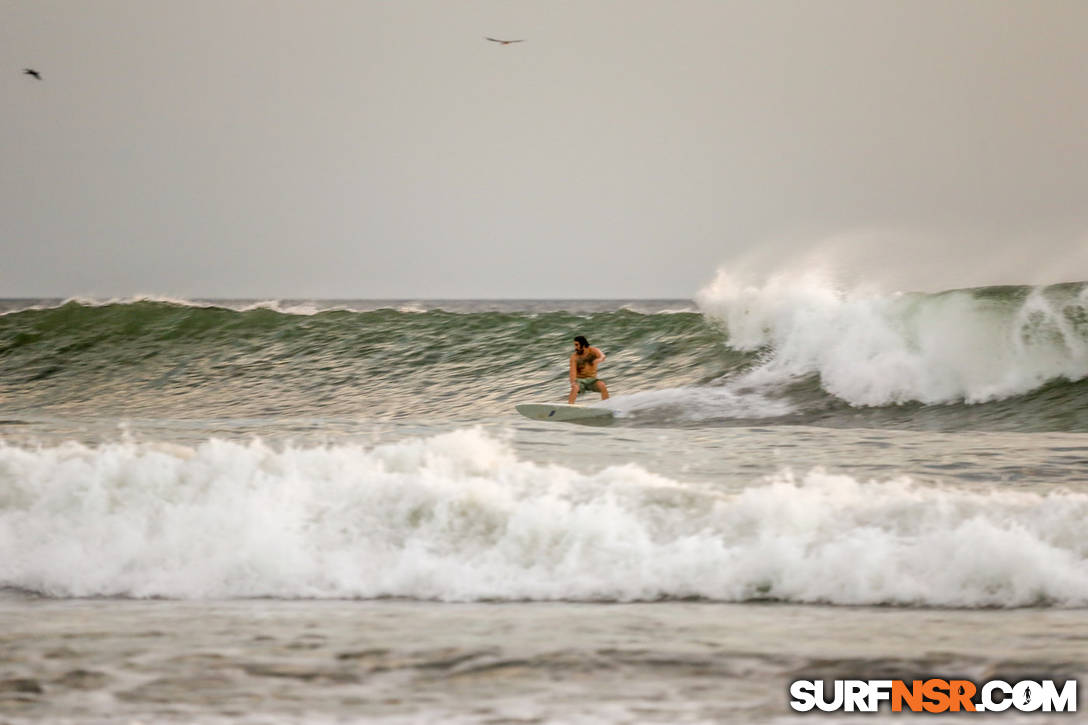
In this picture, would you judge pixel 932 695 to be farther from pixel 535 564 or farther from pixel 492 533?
pixel 492 533

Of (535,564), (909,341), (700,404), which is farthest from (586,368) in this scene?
(535,564)

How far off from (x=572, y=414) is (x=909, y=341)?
520 centimetres

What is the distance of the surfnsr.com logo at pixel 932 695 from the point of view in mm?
3713

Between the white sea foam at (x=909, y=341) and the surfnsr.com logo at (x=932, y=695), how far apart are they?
9.49 m

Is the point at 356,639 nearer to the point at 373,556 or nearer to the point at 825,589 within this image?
the point at 373,556

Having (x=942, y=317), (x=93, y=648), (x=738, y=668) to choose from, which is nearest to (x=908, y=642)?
(x=738, y=668)

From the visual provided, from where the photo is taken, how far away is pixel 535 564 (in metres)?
5.93

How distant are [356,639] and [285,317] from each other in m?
17.2

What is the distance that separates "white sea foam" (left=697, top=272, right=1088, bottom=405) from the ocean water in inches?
27.8

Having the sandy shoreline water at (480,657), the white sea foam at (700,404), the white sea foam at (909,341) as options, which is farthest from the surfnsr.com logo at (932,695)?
the white sea foam at (909,341)

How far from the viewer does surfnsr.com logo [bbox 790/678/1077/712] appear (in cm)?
371

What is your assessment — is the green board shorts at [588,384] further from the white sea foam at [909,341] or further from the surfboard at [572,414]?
the white sea foam at [909,341]

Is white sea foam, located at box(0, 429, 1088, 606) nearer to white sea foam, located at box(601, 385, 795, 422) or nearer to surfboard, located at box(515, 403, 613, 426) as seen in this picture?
surfboard, located at box(515, 403, 613, 426)

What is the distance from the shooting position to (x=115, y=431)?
35.6ft
